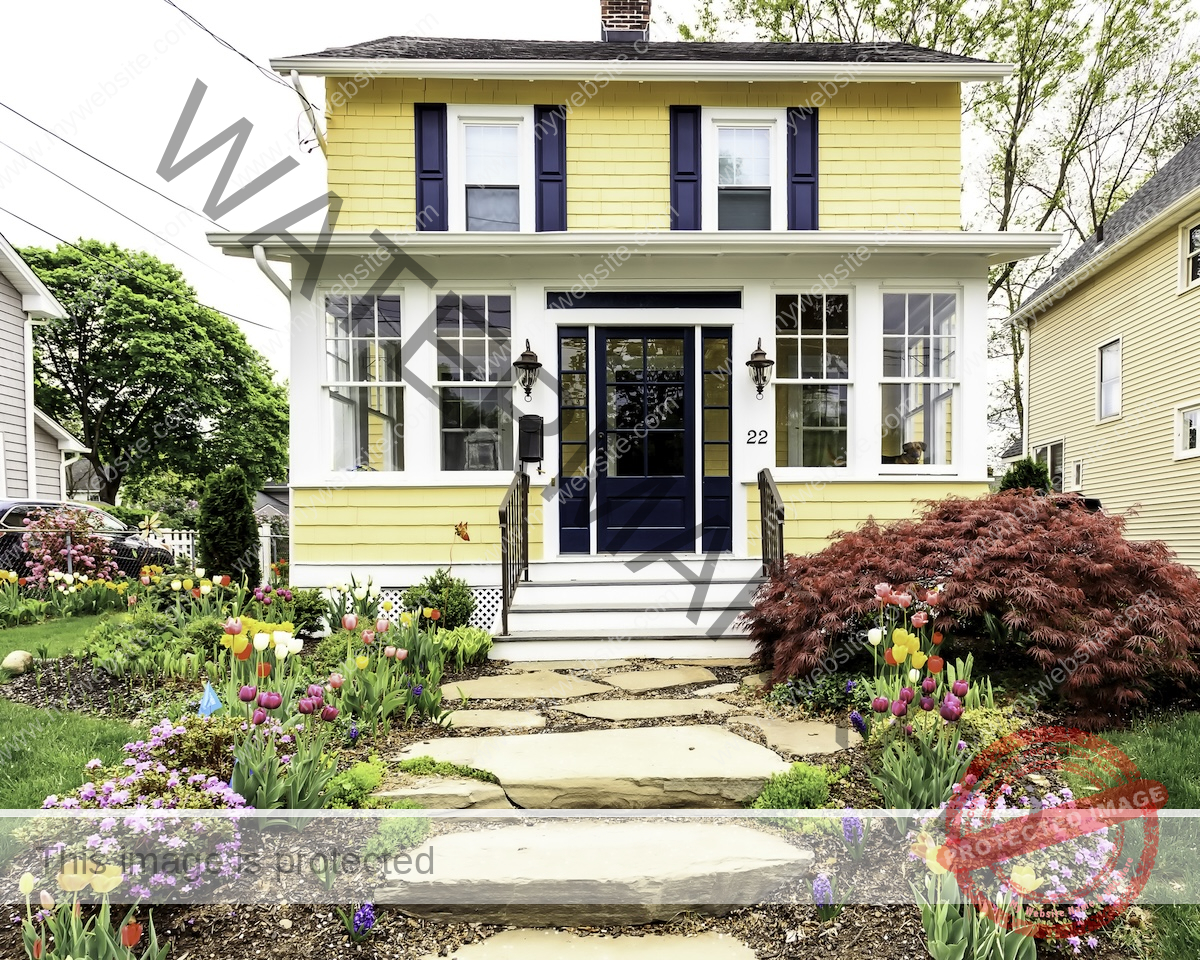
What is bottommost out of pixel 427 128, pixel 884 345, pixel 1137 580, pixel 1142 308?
pixel 1137 580

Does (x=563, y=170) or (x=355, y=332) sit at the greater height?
(x=563, y=170)

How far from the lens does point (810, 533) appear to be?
6.07m

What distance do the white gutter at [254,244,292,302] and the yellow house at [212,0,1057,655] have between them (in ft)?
0.10

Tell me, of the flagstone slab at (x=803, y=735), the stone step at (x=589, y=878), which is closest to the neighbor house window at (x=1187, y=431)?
the flagstone slab at (x=803, y=735)

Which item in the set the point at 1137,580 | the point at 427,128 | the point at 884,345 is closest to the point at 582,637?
the point at 1137,580

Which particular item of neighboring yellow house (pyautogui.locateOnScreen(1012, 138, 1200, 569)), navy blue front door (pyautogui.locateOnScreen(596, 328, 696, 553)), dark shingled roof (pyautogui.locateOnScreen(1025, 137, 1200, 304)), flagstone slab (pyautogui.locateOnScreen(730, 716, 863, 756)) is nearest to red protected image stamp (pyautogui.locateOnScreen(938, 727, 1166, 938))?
flagstone slab (pyautogui.locateOnScreen(730, 716, 863, 756))

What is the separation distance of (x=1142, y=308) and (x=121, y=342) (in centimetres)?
2541

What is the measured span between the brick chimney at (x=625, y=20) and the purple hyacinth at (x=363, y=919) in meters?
8.91

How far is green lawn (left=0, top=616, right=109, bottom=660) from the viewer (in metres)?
4.61

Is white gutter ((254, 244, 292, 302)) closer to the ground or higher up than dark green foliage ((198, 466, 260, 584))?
higher up

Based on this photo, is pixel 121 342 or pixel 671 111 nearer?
pixel 671 111

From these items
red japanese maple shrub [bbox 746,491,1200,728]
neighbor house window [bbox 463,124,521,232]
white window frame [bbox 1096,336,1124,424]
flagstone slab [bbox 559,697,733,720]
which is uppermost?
neighbor house window [bbox 463,124,521,232]

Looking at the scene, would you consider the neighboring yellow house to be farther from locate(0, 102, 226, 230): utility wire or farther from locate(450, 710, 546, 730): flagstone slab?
locate(0, 102, 226, 230): utility wire

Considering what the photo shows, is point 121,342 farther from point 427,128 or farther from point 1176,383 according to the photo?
point 1176,383
